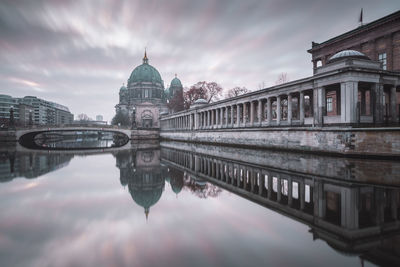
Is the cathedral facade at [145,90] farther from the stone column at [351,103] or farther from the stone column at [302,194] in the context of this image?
the stone column at [302,194]

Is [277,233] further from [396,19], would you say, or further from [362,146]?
[396,19]

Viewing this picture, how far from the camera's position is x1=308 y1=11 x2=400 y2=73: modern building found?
25875mm

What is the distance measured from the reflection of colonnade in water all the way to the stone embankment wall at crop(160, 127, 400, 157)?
858 cm

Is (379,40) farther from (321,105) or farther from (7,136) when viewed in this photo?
(7,136)

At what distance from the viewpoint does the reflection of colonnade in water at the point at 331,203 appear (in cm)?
469

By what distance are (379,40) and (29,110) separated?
119m

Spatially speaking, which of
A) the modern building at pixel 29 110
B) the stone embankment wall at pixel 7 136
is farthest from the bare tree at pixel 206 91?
the modern building at pixel 29 110

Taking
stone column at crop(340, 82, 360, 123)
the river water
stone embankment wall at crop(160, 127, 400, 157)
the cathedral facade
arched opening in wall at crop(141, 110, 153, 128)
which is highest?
the cathedral facade

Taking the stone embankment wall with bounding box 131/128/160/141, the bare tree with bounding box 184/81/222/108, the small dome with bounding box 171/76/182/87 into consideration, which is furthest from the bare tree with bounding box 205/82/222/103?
the small dome with bounding box 171/76/182/87

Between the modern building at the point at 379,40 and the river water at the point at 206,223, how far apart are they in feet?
62.5

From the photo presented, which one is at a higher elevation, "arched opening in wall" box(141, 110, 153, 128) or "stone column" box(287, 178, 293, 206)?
"arched opening in wall" box(141, 110, 153, 128)

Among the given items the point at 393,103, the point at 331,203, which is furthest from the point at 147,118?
the point at 331,203

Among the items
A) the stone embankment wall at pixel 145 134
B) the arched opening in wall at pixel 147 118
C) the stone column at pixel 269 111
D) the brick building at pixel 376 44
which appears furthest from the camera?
the arched opening in wall at pixel 147 118

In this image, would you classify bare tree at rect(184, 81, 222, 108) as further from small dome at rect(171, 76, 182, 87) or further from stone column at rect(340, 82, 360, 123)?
small dome at rect(171, 76, 182, 87)
